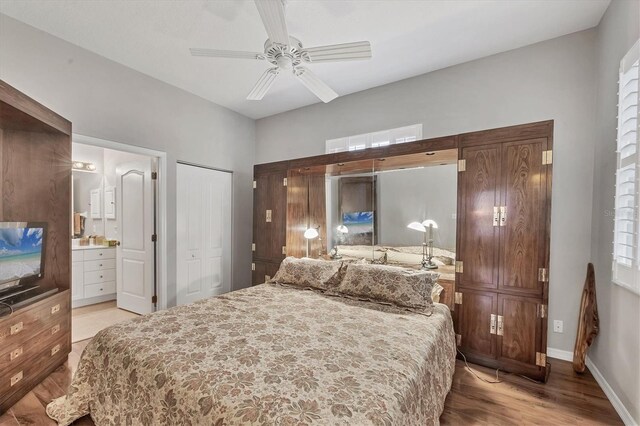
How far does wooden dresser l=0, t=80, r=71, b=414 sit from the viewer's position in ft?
6.68

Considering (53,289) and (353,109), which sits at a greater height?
(353,109)

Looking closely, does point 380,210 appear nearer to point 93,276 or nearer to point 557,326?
point 557,326

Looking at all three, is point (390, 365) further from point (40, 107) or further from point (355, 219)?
point (40, 107)

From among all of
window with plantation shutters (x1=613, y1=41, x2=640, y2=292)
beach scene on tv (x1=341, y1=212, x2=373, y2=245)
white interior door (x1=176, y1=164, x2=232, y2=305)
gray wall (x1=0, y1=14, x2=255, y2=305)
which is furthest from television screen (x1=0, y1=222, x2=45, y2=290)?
window with plantation shutters (x1=613, y1=41, x2=640, y2=292)

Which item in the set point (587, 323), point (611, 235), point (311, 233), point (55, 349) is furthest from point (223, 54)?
point (587, 323)

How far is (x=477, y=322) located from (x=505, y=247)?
744 millimetres

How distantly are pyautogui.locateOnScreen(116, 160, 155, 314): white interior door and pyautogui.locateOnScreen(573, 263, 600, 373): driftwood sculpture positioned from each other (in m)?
4.57

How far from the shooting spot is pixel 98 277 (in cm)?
450

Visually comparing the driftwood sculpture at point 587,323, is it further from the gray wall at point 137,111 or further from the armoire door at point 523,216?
the gray wall at point 137,111

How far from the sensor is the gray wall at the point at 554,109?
2.60 metres

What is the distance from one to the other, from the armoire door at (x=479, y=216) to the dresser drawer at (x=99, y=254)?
5.15 m

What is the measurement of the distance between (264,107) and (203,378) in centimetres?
393

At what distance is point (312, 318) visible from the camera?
2.13 metres

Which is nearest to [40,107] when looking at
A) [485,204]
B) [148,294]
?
[148,294]
